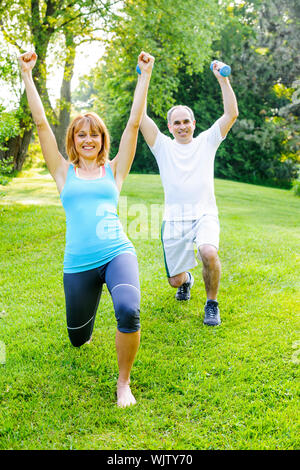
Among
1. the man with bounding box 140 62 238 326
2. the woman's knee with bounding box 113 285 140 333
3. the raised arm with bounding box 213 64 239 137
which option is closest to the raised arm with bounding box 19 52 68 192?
the woman's knee with bounding box 113 285 140 333

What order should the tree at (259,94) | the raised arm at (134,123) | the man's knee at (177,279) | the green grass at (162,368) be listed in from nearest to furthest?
the green grass at (162,368), the raised arm at (134,123), the man's knee at (177,279), the tree at (259,94)

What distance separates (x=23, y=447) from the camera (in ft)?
8.32

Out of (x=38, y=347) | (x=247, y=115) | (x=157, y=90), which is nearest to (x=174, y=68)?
(x=157, y=90)

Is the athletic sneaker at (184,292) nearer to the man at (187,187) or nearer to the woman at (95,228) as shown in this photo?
the man at (187,187)

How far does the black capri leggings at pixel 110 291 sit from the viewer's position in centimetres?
272

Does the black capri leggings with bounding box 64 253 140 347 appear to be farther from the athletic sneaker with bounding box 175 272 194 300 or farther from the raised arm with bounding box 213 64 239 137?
the raised arm with bounding box 213 64 239 137

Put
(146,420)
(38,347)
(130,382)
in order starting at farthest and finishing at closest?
(38,347) → (130,382) → (146,420)

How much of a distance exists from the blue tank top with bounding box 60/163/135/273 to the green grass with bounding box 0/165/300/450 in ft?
3.03

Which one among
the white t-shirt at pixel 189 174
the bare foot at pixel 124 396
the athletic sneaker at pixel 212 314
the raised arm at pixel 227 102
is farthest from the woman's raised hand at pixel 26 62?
the athletic sneaker at pixel 212 314

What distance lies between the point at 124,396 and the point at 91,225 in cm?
119

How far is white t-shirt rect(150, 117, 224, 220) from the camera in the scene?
14.4 ft

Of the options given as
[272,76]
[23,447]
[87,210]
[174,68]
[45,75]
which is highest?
[272,76]

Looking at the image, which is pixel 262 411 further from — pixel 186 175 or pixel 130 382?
pixel 186 175

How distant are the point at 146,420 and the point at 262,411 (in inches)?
30.7
